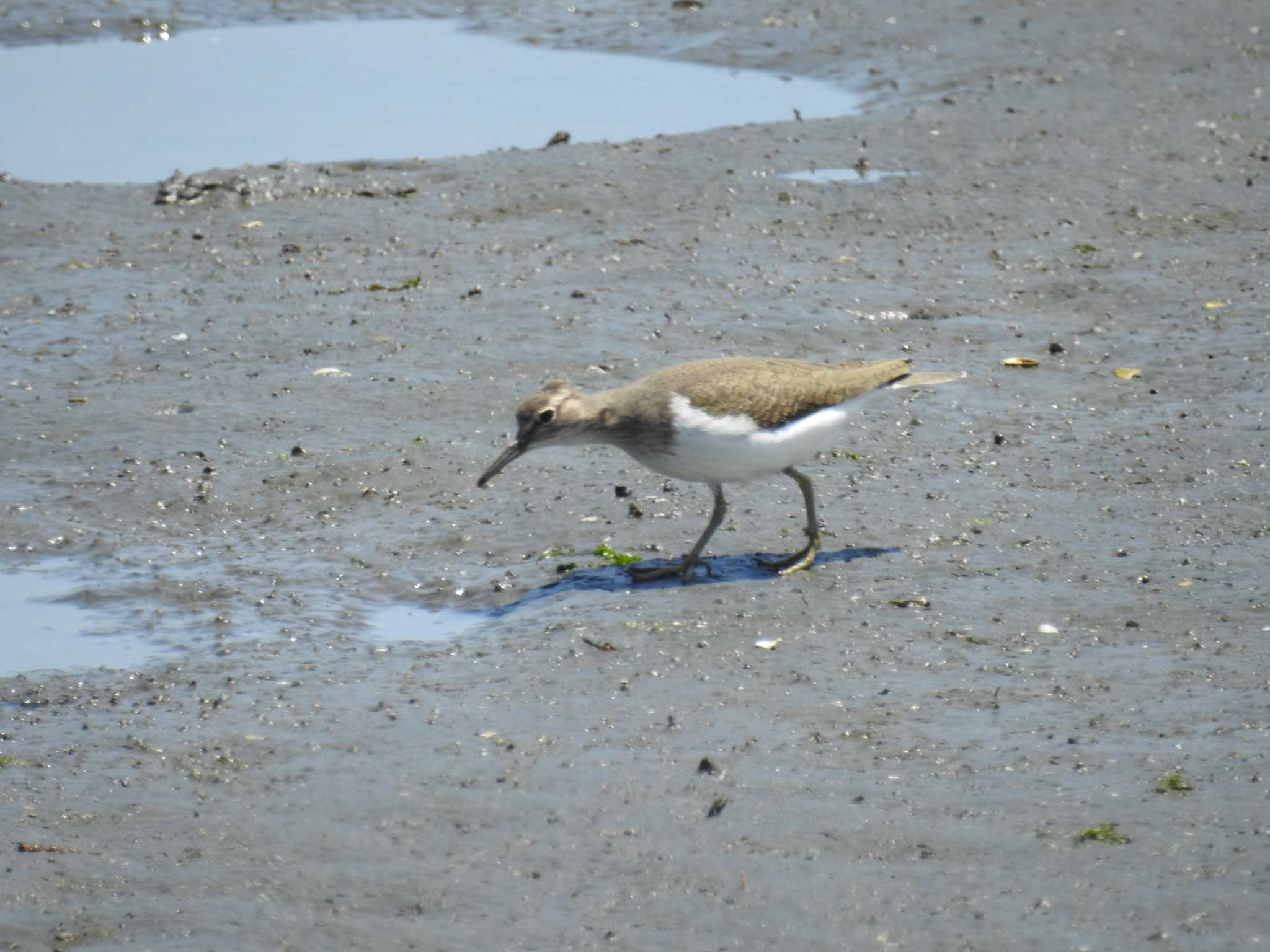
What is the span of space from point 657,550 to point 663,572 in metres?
0.42

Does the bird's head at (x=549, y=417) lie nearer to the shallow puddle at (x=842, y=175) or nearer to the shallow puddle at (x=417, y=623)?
the shallow puddle at (x=417, y=623)

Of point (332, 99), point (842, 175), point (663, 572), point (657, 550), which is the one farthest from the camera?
point (332, 99)

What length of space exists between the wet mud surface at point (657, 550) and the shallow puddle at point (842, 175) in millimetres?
124

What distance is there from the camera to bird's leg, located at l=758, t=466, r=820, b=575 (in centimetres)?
698

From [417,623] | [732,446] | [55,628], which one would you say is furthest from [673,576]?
[55,628]

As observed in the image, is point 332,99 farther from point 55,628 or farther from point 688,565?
point 688,565

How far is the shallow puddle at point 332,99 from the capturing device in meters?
13.7

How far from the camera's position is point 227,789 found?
17.7 ft

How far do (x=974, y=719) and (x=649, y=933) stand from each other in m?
1.72

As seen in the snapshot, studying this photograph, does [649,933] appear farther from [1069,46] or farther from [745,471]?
[1069,46]


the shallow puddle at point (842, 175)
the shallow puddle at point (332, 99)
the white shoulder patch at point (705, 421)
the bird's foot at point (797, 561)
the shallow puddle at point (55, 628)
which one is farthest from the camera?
the shallow puddle at point (332, 99)

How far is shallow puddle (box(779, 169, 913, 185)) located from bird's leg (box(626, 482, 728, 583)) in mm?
5727

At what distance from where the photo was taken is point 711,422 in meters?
6.70

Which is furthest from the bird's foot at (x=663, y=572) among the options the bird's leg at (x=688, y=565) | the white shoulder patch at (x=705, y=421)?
the white shoulder patch at (x=705, y=421)
